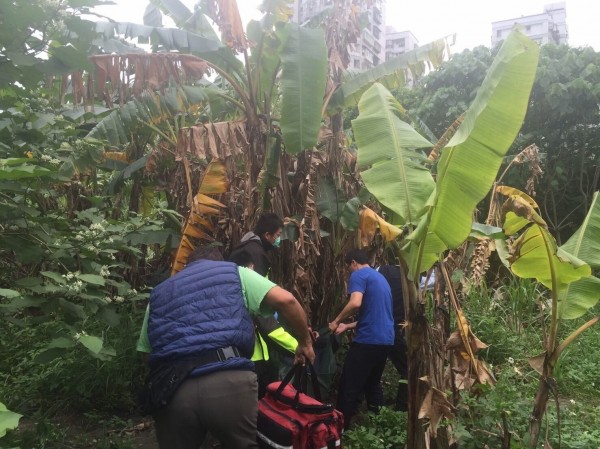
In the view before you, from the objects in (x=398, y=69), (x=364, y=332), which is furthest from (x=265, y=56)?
(x=364, y=332)

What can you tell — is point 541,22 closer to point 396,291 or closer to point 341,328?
point 396,291

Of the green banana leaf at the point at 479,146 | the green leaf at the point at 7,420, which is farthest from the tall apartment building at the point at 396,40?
the green leaf at the point at 7,420

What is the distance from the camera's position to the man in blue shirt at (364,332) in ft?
16.9

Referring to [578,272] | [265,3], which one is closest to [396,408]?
[578,272]

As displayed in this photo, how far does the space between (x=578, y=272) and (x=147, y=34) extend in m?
4.33

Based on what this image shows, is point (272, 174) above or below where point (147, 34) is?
below

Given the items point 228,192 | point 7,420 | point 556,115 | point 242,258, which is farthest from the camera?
point 556,115

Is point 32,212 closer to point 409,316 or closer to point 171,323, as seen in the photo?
point 171,323

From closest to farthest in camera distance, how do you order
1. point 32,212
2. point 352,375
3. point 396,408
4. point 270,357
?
point 32,212 < point 270,357 < point 352,375 < point 396,408

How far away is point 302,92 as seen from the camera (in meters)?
5.12

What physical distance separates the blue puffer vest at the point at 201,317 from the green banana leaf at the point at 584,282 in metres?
2.05

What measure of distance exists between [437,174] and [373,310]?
2170mm

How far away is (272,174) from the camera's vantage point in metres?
5.30

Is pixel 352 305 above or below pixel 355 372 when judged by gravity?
above
